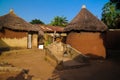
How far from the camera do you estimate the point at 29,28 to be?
23.7 meters

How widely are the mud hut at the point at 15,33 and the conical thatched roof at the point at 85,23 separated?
6570 mm

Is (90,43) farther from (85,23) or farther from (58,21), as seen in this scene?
(58,21)

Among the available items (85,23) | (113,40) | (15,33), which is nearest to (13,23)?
(15,33)

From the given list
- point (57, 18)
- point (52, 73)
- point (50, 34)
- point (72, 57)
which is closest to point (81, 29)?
point (72, 57)

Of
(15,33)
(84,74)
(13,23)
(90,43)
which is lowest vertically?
(84,74)

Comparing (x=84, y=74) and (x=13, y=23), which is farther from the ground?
(x=13, y=23)

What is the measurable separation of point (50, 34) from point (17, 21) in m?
8.28

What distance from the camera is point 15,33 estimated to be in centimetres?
2250

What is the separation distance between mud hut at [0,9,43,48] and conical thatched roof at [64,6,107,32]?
6.57 meters

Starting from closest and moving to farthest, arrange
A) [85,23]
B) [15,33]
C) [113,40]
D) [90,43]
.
A: 1. [90,43]
2. [85,23]
3. [15,33]
4. [113,40]

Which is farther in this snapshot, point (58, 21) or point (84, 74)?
point (58, 21)

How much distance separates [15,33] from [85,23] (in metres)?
8.62

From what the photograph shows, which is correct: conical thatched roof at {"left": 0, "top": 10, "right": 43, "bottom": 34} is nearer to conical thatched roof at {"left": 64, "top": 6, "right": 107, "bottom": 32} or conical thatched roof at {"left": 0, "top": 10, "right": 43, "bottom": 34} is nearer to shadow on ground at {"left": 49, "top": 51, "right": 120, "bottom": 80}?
conical thatched roof at {"left": 64, "top": 6, "right": 107, "bottom": 32}

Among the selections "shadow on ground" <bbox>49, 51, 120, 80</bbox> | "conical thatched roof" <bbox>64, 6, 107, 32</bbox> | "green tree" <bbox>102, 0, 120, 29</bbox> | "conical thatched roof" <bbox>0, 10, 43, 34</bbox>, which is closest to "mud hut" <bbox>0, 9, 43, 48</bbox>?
"conical thatched roof" <bbox>0, 10, 43, 34</bbox>
